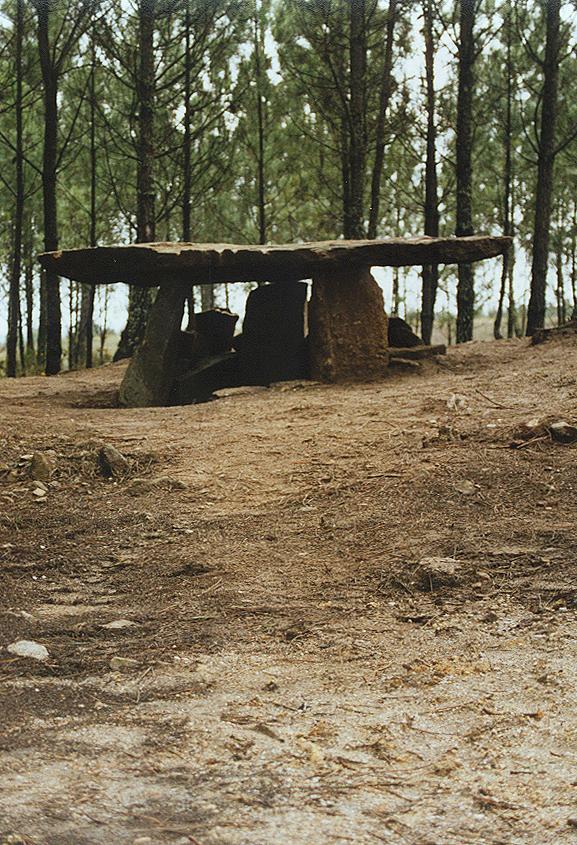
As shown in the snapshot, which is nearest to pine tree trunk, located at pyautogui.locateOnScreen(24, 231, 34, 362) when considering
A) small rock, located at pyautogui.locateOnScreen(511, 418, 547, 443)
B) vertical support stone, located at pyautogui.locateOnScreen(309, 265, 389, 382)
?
vertical support stone, located at pyautogui.locateOnScreen(309, 265, 389, 382)

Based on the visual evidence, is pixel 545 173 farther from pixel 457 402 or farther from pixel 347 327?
pixel 457 402

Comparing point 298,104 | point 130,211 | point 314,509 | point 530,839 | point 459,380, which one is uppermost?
point 298,104

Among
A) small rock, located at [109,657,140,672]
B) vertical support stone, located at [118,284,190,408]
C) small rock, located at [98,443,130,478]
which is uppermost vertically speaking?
vertical support stone, located at [118,284,190,408]

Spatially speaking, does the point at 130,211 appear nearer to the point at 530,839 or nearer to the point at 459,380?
the point at 459,380

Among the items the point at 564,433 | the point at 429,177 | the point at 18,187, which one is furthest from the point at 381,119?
the point at 564,433

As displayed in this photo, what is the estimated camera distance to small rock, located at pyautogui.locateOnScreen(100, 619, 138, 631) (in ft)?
12.0

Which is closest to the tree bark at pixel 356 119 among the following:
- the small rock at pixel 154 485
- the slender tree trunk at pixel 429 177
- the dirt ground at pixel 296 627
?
the slender tree trunk at pixel 429 177

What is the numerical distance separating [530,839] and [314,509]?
113 inches

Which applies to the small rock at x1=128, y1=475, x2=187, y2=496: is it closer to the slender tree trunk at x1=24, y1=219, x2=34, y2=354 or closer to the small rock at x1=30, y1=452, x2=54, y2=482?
the small rock at x1=30, y1=452, x2=54, y2=482

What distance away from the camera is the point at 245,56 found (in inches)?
722

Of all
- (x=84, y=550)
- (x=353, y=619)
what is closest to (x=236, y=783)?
(x=353, y=619)

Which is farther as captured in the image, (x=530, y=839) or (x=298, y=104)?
(x=298, y=104)

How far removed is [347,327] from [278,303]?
1.04m

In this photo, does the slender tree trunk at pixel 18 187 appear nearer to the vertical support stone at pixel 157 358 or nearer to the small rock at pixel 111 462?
the vertical support stone at pixel 157 358
